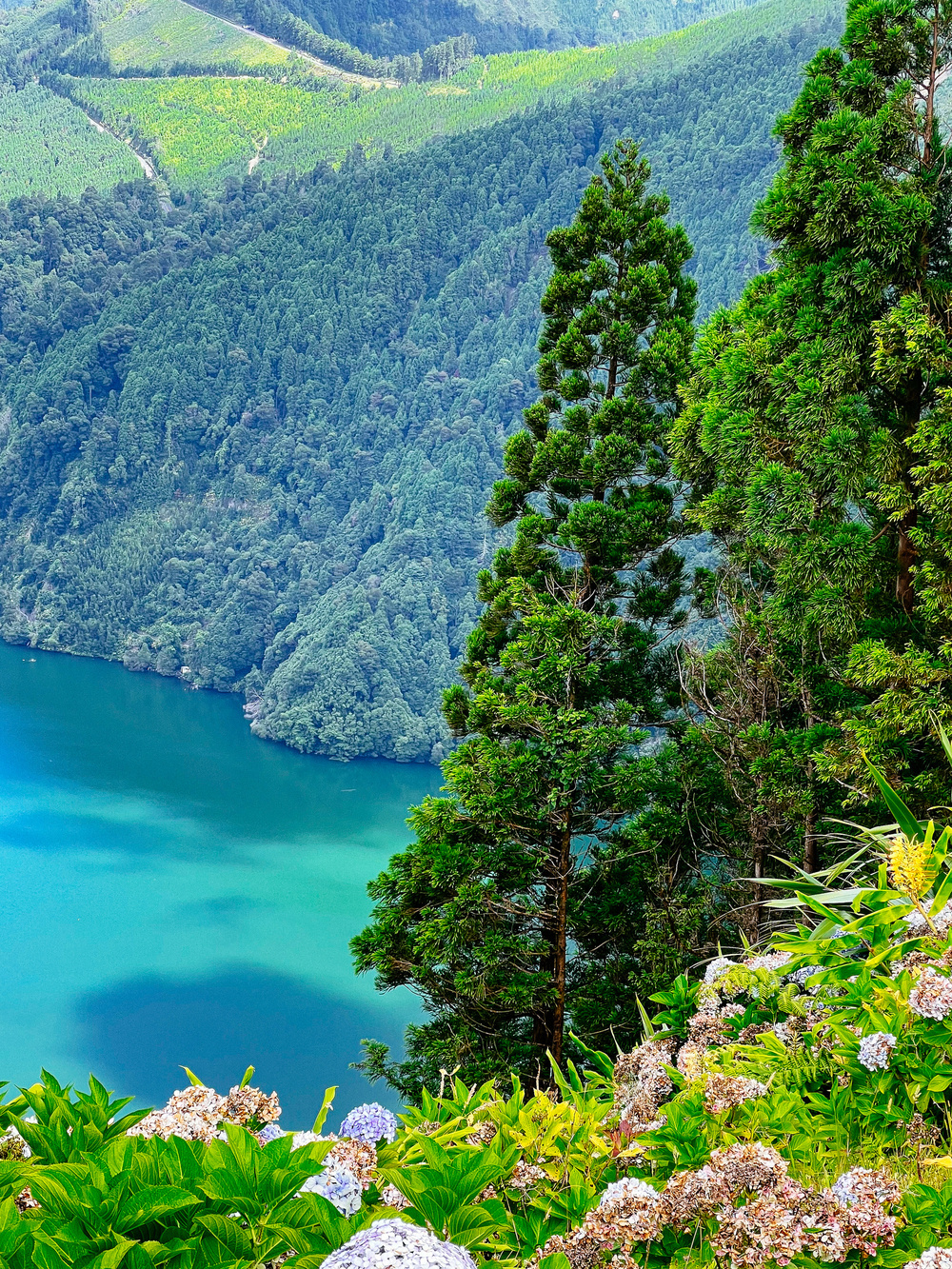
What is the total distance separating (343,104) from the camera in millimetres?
100938

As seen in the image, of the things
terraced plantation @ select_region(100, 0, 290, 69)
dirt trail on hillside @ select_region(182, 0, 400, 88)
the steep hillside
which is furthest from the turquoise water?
the steep hillside

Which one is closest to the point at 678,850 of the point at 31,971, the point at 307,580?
the point at 31,971

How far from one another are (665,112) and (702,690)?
297 feet

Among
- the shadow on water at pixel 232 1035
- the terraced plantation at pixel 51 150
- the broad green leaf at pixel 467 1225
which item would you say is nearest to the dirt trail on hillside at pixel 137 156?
the terraced plantation at pixel 51 150

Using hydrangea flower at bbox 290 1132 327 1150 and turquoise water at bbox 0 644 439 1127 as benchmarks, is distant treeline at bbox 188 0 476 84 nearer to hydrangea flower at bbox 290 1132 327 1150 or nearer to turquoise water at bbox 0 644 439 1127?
turquoise water at bbox 0 644 439 1127

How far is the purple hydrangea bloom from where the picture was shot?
4.80 ft

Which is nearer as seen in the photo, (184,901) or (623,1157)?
(623,1157)

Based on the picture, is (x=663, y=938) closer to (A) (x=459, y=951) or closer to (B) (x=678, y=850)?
(B) (x=678, y=850)

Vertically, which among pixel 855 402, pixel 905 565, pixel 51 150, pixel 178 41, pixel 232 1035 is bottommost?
pixel 232 1035

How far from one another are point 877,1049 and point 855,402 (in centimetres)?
460

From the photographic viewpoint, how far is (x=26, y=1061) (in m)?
25.5

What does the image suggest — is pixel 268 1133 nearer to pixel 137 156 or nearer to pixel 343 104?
pixel 137 156

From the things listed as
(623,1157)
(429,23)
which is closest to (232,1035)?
(623,1157)

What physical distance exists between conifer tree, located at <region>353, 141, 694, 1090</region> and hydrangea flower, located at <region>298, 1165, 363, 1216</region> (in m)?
5.90
